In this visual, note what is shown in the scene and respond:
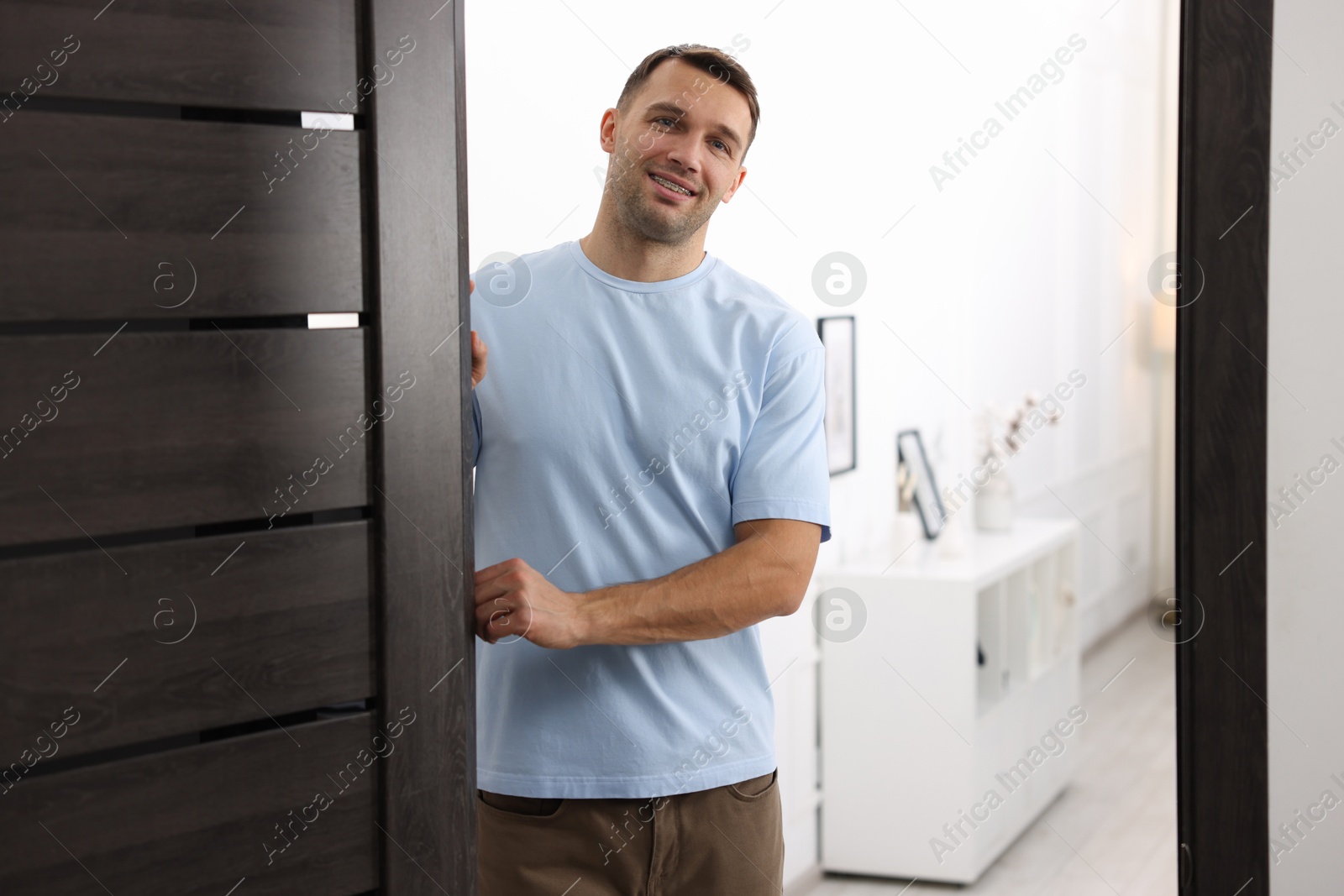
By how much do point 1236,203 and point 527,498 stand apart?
2.41 ft

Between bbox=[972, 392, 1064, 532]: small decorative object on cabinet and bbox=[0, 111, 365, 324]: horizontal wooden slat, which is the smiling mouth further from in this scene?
bbox=[972, 392, 1064, 532]: small decorative object on cabinet

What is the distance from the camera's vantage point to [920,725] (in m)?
2.69

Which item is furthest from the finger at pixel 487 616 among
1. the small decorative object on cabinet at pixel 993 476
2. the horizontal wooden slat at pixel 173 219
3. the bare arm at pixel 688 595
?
the small decorative object on cabinet at pixel 993 476

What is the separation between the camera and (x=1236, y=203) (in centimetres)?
108

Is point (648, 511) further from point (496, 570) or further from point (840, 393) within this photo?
point (840, 393)

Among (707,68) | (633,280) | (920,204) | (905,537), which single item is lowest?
(905,537)

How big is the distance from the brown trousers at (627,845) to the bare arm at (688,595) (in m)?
0.22

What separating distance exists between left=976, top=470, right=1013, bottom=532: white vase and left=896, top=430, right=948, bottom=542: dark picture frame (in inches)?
6.2

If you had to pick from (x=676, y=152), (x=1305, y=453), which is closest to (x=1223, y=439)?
(x=1305, y=453)

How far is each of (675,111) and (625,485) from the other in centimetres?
42

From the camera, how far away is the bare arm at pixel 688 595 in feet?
3.29

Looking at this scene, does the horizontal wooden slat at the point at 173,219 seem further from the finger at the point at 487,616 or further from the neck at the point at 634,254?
the neck at the point at 634,254

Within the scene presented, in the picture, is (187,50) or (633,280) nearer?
(187,50)

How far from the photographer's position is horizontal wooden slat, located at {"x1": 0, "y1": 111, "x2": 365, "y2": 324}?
2.41 ft
